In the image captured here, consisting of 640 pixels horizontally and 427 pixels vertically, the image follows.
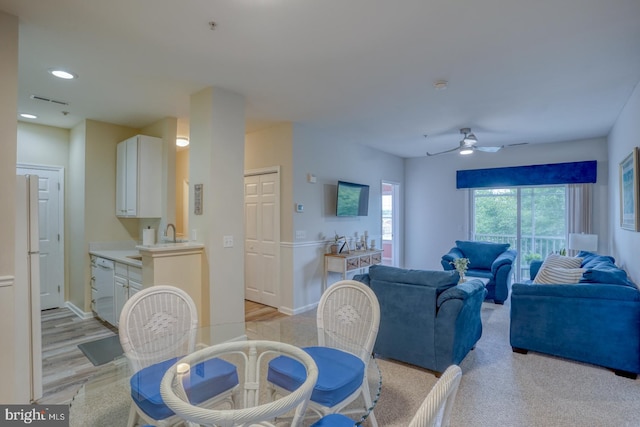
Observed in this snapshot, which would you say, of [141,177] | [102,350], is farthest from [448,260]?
[102,350]

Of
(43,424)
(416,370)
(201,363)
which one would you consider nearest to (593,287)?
(416,370)

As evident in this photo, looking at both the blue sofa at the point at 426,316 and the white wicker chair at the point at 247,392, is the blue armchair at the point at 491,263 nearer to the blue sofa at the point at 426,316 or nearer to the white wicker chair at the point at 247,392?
the blue sofa at the point at 426,316

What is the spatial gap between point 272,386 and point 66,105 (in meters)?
4.01

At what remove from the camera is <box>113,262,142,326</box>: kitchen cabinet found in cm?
351

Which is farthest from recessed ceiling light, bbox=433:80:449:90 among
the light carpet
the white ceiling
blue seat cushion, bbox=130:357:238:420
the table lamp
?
the table lamp

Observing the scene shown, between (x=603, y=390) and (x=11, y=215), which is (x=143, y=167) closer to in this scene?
(x=11, y=215)

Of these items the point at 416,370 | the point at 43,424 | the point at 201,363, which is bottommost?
the point at 416,370

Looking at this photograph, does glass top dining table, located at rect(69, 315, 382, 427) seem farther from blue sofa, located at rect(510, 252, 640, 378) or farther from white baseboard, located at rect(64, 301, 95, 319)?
white baseboard, located at rect(64, 301, 95, 319)

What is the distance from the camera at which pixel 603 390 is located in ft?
8.46

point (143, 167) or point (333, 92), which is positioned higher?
point (333, 92)

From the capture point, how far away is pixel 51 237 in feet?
15.4

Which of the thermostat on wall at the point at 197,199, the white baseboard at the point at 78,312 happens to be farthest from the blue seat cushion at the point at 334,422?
the white baseboard at the point at 78,312

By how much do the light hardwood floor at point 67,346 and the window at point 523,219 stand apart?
4.61 meters

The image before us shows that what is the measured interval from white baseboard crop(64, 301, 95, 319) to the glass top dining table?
8.41ft
